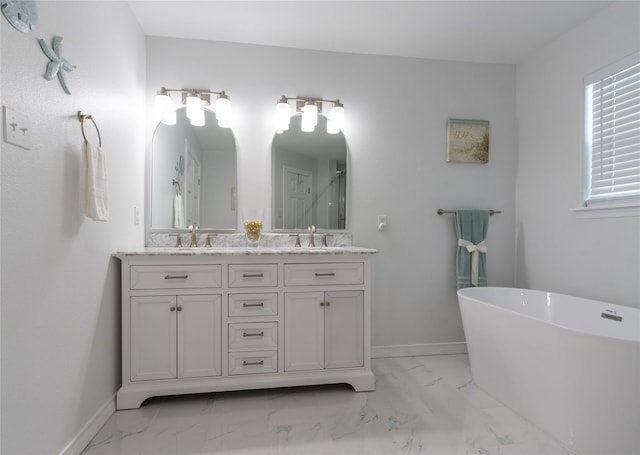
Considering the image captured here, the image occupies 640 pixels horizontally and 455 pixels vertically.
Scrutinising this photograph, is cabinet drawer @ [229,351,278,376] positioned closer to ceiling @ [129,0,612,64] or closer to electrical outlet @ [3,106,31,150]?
electrical outlet @ [3,106,31,150]

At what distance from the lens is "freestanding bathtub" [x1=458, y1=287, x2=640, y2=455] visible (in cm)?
136

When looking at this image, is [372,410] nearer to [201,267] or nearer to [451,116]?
[201,267]

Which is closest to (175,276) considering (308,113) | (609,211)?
(308,113)

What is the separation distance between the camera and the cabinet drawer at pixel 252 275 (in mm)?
1985

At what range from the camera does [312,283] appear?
207cm

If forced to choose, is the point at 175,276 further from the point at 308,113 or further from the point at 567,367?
the point at 567,367

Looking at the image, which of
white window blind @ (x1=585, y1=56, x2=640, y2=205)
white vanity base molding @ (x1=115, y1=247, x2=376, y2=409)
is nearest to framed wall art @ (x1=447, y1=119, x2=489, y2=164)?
white window blind @ (x1=585, y1=56, x2=640, y2=205)

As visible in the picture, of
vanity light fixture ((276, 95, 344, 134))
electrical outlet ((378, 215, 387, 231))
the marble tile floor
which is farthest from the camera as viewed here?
electrical outlet ((378, 215, 387, 231))

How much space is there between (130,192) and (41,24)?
3.54ft

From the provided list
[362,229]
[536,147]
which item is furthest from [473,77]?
[362,229]

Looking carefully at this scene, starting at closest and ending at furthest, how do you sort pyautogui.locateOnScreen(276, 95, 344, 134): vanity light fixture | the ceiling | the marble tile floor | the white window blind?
1. the marble tile floor
2. the white window blind
3. the ceiling
4. pyautogui.locateOnScreen(276, 95, 344, 134): vanity light fixture

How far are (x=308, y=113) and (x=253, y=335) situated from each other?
1588 mm

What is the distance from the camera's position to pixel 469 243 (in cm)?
271

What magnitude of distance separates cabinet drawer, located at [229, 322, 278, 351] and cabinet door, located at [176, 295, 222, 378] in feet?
0.25
